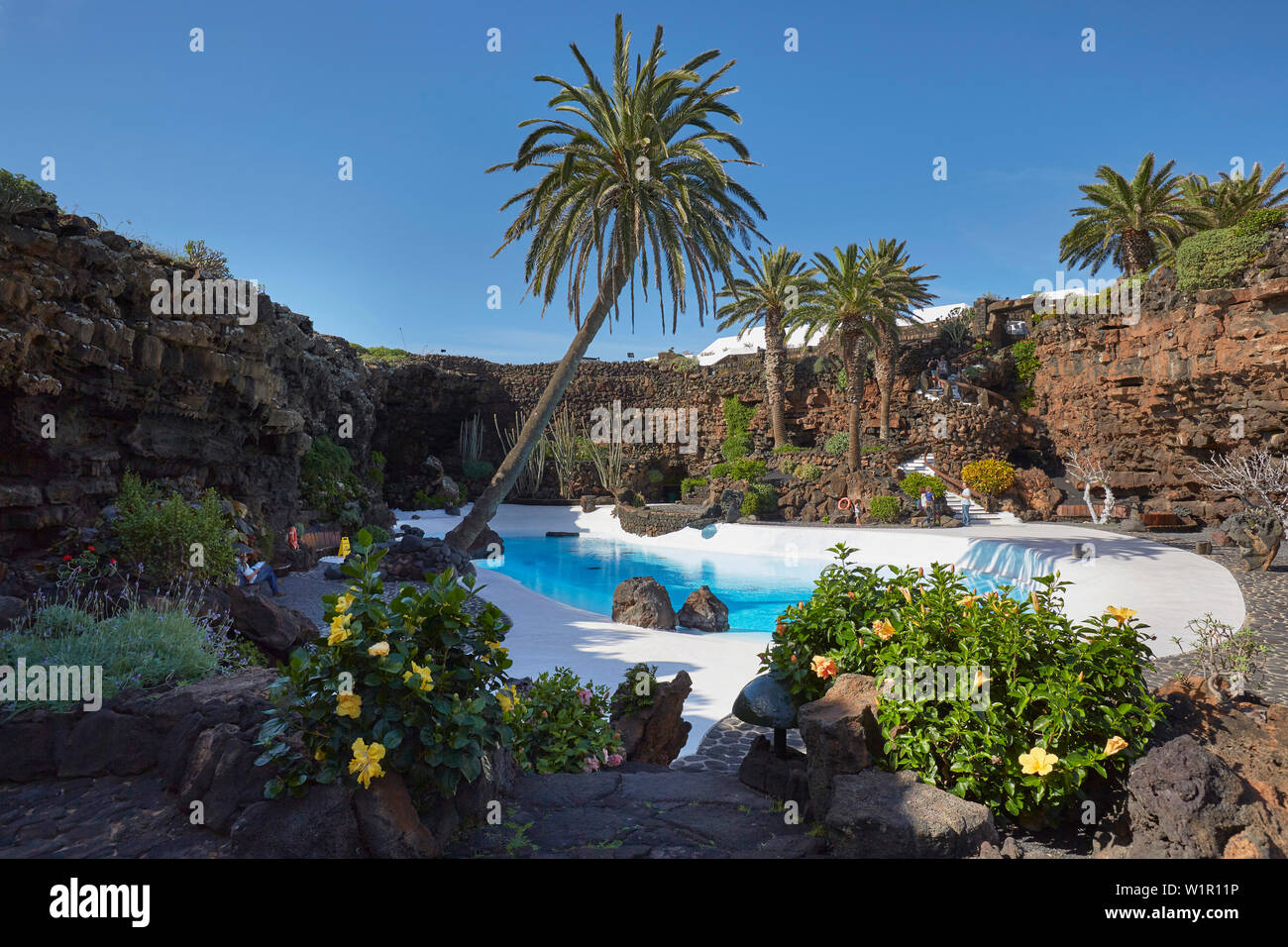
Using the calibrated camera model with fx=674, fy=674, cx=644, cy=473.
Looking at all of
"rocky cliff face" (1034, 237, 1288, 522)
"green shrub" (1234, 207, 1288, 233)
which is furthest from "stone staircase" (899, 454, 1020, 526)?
"green shrub" (1234, 207, 1288, 233)

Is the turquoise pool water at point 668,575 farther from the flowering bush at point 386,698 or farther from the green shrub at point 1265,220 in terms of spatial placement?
the green shrub at point 1265,220

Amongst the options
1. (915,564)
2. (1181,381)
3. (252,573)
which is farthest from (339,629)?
(1181,381)

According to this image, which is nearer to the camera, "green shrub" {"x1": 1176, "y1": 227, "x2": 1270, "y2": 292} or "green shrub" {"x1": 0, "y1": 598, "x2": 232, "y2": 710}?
"green shrub" {"x1": 0, "y1": 598, "x2": 232, "y2": 710}

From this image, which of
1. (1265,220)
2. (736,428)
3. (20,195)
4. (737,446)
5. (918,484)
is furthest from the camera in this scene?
(736,428)

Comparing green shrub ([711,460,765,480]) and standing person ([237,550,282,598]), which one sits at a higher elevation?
green shrub ([711,460,765,480])

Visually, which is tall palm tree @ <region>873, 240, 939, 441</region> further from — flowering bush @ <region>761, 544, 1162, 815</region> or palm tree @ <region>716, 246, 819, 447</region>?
flowering bush @ <region>761, 544, 1162, 815</region>

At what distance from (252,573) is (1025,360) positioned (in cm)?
3001

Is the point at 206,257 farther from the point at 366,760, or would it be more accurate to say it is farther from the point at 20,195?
the point at 366,760

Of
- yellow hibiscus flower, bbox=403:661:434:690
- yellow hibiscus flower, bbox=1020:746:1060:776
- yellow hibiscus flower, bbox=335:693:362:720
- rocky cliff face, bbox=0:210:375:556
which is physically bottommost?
yellow hibiscus flower, bbox=1020:746:1060:776

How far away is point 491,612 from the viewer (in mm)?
2924

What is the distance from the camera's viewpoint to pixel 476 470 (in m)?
33.7

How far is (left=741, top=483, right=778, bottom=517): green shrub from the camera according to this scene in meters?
24.6

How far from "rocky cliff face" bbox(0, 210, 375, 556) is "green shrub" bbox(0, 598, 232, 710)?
362 cm

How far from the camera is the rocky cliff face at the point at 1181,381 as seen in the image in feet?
46.8
